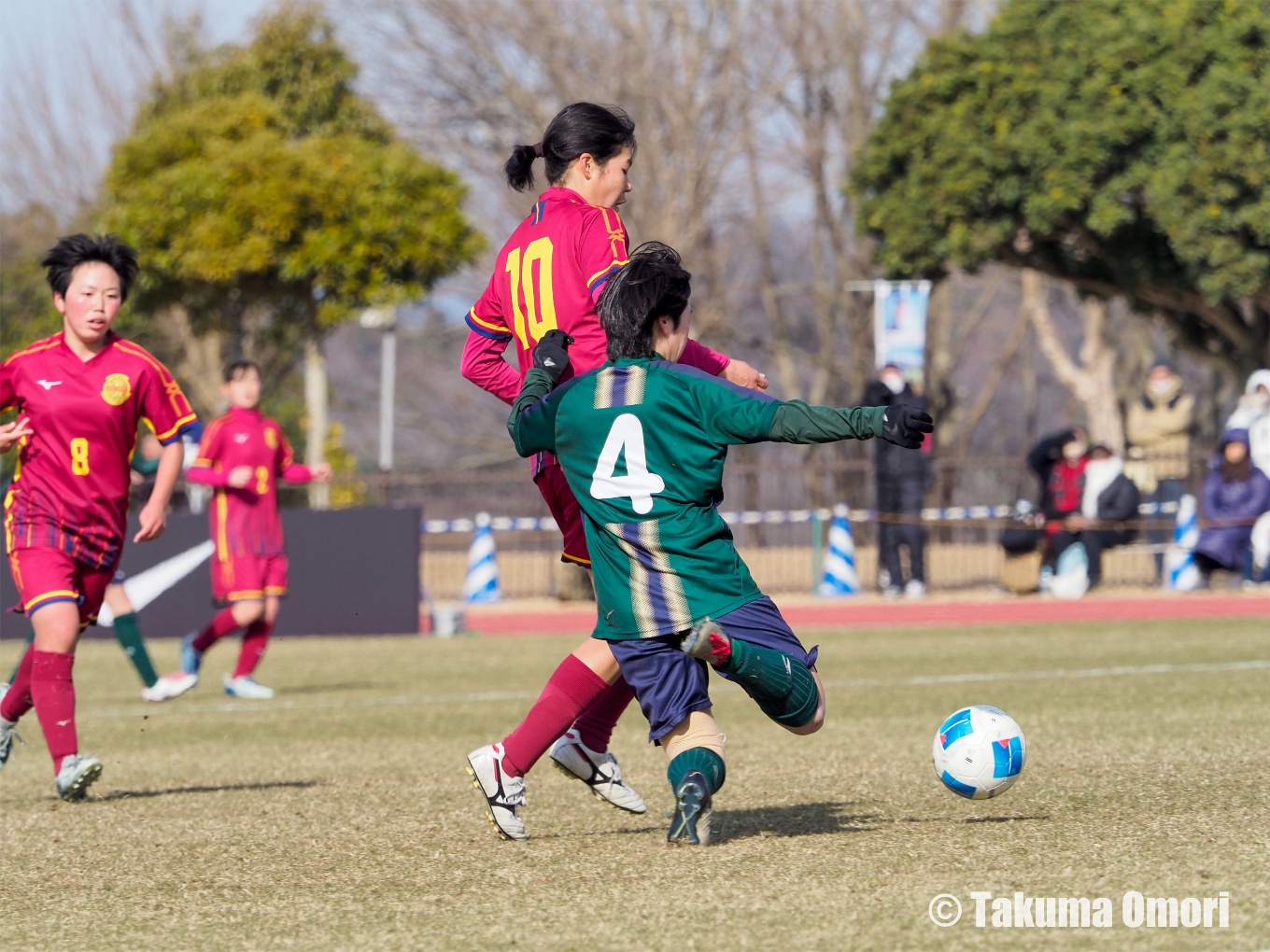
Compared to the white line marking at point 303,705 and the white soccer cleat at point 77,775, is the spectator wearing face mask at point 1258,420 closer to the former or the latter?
the white line marking at point 303,705

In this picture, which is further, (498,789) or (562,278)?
(562,278)

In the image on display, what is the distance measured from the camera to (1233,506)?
16.8 m

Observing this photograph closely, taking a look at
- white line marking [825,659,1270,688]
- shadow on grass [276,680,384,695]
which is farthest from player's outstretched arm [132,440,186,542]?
white line marking [825,659,1270,688]

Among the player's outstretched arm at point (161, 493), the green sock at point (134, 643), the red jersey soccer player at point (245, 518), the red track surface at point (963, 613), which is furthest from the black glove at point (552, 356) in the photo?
the red track surface at point (963, 613)

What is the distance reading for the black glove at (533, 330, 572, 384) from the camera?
4539 mm

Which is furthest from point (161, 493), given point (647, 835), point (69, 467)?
point (647, 835)

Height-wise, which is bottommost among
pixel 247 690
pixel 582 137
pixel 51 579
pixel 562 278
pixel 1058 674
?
pixel 247 690

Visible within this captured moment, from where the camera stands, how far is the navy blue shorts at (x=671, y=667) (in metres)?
4.39

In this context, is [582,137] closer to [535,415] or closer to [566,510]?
[535,415]

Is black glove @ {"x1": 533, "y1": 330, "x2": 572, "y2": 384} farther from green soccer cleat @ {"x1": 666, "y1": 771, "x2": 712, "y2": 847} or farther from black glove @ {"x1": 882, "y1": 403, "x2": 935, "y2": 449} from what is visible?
green soccer cleat @ {"x1": 666, "y1": 771, "x2": 712, "y2": 847}

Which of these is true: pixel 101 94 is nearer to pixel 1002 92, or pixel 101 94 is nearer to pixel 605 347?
pixel 1002 92

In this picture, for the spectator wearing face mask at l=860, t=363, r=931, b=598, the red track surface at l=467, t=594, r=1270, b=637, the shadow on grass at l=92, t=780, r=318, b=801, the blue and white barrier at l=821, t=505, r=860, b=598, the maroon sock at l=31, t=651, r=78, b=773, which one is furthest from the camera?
the blue and white barrier at l=821, t=505, r=860, b=598

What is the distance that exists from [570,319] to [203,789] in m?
2.70

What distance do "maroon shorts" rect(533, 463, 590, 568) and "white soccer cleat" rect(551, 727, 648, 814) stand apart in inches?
20.7
